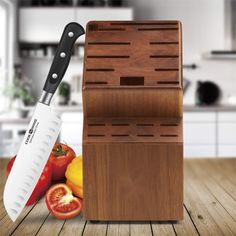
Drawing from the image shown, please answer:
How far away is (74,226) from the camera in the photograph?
0.97m

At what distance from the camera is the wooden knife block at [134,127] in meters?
0.96

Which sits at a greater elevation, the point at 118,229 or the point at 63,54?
the point at 63,54

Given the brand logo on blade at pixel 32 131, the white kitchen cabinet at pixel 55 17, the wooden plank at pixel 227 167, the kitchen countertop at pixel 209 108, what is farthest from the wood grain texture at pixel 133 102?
the white kitchen cabinet at pixel 55 17

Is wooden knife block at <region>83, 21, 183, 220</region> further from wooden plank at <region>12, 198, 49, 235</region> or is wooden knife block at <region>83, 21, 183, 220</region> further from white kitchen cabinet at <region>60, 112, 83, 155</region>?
white kitchen cabinet at <region>60, 112, 83, 155</region>

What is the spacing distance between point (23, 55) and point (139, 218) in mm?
3582

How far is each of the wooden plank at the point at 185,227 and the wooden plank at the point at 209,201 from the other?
0.18 ft

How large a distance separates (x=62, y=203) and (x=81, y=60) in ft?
11.3

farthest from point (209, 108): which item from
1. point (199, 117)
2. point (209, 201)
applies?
point (209, 201)

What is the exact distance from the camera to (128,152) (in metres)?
0.96

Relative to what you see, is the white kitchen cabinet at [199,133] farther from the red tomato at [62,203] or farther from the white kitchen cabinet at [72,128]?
the red tomato at [62,203]

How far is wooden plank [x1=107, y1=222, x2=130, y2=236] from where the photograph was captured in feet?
3.03

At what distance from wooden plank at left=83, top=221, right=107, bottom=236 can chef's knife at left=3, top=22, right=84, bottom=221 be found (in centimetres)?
14

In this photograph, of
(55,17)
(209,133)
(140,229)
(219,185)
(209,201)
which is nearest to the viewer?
(140,229)

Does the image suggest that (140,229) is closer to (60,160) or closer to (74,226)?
(74,226)
